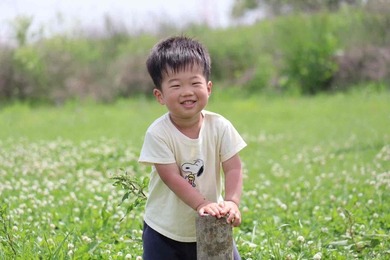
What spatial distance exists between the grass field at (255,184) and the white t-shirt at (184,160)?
0.68m

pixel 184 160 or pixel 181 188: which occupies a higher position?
pixel 184 160

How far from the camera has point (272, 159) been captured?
1149cm

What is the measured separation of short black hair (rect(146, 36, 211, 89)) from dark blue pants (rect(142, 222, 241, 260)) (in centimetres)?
91

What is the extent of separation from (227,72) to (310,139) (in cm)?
1204

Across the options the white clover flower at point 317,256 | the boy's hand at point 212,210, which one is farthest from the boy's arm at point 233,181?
the white clover flower at point 317,256

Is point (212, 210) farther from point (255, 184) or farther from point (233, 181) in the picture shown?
point (255, 184)

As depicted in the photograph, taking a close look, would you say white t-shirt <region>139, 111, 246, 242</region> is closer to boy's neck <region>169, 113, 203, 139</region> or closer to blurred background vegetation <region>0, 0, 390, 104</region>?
boy's neck <region>169, 113, 203, 139</region>

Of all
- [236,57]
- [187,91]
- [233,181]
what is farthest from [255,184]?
[236,57]

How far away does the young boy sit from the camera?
428 centimetres

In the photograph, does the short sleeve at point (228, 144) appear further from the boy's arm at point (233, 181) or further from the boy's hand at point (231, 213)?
the boy's hand at point (231, 213)

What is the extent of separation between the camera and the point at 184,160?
433cm

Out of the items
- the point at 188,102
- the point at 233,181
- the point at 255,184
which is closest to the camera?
the point at 188,102

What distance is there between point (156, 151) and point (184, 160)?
0.59 feet

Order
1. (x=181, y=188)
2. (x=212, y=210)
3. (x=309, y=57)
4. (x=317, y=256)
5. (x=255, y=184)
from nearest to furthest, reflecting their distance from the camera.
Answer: (x=212, y=210) → (x=181, y=188) → (x=317, y=256) → (x=255, y=184) → (x=309, y=57)
